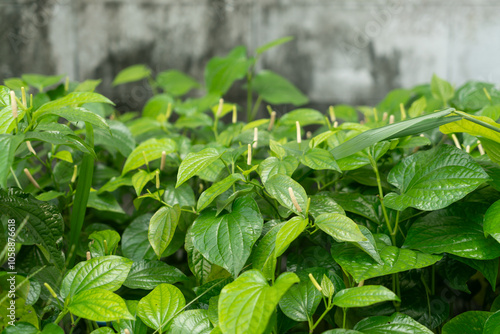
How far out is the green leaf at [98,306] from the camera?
0.63 meters

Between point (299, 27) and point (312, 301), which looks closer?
point (312, 301)

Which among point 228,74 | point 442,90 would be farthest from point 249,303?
point 228,74

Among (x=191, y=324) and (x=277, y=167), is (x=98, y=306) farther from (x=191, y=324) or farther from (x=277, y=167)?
(x=277, y=167)

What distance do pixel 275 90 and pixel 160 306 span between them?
125 centimetres

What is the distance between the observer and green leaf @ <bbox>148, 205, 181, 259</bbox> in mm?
770

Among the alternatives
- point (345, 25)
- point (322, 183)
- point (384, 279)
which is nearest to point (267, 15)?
point (345, 25)

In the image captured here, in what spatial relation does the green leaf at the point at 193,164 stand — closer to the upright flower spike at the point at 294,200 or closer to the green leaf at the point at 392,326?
the upright flower spike at the point at 294,200

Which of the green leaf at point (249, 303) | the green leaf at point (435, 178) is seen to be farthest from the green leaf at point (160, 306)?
the green leaf at point (435, 178)

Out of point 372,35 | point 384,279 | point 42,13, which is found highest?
point 42,13

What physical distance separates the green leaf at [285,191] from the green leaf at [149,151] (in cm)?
31

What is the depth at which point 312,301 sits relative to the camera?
0.68 meters

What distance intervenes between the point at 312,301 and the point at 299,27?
2.02 metres

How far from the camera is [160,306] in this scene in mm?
699

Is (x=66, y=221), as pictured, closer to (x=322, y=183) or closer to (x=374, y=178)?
(x=322, y=183)
